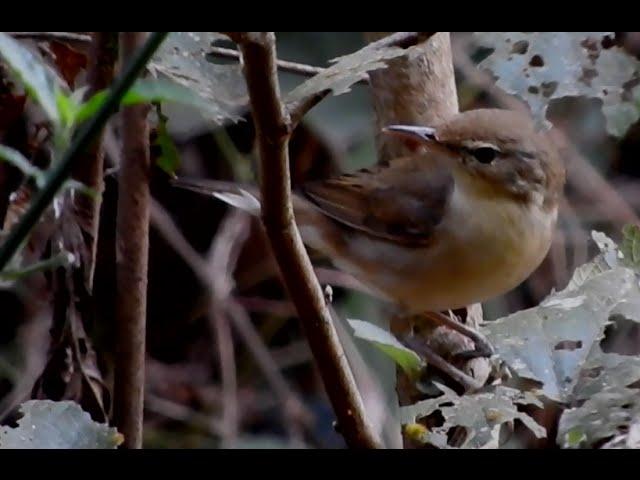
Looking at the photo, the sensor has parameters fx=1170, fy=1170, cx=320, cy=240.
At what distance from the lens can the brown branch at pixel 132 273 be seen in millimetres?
1673

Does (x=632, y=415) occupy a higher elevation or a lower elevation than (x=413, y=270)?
lower

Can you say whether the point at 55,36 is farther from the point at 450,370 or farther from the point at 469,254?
the point at 469,254

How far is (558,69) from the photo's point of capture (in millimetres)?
1414

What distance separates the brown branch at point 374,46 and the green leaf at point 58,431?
0.38 meters

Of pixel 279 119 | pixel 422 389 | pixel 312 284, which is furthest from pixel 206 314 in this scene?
pixel 279 119

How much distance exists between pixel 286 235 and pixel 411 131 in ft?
2.97

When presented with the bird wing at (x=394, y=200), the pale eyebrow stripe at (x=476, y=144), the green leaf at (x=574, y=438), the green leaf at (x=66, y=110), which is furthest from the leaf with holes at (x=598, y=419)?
the bird wing at (x=394, y=200)

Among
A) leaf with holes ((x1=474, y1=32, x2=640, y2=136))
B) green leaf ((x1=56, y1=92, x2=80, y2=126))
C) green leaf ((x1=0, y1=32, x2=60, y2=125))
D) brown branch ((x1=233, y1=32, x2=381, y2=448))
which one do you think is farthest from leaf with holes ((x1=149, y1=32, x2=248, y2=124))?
green leaf ((x1=0, y1=32, x2=60, y2=125))

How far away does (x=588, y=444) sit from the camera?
1.13m

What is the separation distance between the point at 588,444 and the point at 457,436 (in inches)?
17.9

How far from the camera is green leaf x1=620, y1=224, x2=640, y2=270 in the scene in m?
1.47

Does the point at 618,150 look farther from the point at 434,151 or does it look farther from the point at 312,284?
the point at 312,284

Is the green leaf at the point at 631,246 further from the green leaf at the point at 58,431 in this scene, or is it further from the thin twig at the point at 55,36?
the thin twig at the point at 55,36

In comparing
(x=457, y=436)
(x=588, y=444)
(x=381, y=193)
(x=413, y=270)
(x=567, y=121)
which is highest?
(x=567, y=121)
